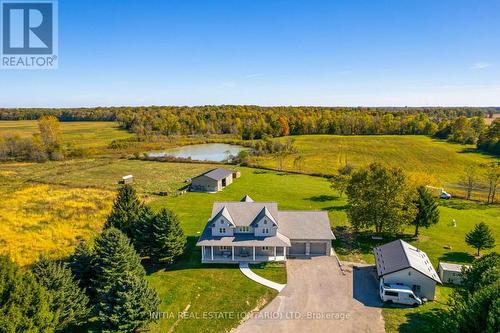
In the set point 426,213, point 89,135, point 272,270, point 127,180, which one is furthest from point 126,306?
point 89,135

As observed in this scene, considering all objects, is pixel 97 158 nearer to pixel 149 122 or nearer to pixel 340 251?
pixel 149 122

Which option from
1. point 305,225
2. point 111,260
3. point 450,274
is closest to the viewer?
point 111,260

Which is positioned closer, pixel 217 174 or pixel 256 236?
pixel 256 236

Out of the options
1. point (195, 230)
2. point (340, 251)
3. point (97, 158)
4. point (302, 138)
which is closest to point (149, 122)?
point (97, 158)

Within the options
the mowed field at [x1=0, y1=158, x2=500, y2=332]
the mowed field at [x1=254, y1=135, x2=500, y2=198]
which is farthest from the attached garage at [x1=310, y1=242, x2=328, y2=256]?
the mowed field at [x1=254, y1=135, x2=500, y2=198]

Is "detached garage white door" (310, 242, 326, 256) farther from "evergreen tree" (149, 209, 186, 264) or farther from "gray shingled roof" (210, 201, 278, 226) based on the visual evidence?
"evergreen tree" (149, 209, 186, 264)

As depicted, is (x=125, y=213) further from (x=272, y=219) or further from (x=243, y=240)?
(x=272, y=219)
